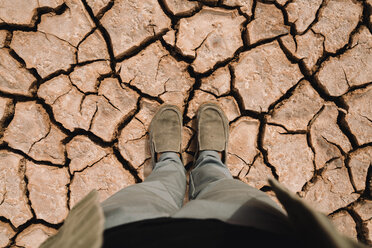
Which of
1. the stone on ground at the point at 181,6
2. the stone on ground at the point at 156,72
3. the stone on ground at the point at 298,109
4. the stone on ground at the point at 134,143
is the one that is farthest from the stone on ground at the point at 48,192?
the stone on ground at the point at 298,109

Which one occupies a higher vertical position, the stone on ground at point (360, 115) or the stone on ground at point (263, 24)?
the stone on ground at point (263, 24)

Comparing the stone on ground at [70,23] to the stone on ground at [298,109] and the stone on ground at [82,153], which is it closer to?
the stone on ground at [82,153]

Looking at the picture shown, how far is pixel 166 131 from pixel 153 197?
546 millimetres

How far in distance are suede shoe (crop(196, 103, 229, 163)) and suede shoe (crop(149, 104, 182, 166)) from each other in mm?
140

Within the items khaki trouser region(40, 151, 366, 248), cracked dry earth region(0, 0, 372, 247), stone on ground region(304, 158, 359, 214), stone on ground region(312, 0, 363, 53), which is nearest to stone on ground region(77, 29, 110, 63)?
cracked dry earth region(0, 0, 372, 247)

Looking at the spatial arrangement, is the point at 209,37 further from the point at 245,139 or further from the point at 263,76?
the point at 245,139

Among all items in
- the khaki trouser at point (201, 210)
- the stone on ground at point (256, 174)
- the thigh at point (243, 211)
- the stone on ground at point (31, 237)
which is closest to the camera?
the khaki trouser at point (201, 210)

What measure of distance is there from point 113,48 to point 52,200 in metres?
1.07

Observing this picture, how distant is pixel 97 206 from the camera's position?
0.77 metres

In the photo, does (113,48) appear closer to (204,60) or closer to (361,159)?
(204,60)

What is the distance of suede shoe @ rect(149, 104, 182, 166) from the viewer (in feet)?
5.12

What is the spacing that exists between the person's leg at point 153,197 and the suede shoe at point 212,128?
0.71 ft

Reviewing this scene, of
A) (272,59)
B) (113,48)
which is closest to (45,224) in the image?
(113,48)

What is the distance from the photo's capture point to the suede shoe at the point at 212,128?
1.57 m
